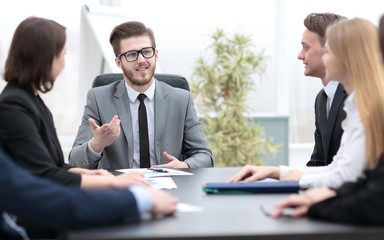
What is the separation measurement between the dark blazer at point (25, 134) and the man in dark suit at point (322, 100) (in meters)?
1.42

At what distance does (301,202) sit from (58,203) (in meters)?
0.61

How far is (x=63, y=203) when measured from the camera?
1619mm

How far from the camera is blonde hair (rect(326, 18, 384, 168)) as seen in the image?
1.92 meters

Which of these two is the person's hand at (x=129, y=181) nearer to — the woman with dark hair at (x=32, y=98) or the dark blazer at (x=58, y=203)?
the woman with dark hair at (x=32, y=98)

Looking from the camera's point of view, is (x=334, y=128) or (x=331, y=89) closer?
(x=334, y=128)

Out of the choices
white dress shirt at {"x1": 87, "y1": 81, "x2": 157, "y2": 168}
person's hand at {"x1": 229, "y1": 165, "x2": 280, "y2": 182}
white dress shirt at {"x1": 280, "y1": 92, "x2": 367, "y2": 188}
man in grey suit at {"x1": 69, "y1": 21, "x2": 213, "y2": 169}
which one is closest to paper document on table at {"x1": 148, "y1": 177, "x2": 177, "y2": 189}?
person's hand at {"x1": 229, "y1": 165, "x2": 280, "y2": 182}

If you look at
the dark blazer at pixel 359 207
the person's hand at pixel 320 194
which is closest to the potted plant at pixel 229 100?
the person's hand at pixel 320 194

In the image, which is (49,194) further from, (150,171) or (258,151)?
(258,151)

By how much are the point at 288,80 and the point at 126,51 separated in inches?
142

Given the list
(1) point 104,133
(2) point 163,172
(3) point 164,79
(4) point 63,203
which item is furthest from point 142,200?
(3) point 164,79

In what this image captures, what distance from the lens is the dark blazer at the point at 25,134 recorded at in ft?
6.70

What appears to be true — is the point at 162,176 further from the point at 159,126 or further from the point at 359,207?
the point at 359,207

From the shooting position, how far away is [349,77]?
2078mm

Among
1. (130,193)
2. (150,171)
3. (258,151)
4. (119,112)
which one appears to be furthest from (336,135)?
(258,151)
